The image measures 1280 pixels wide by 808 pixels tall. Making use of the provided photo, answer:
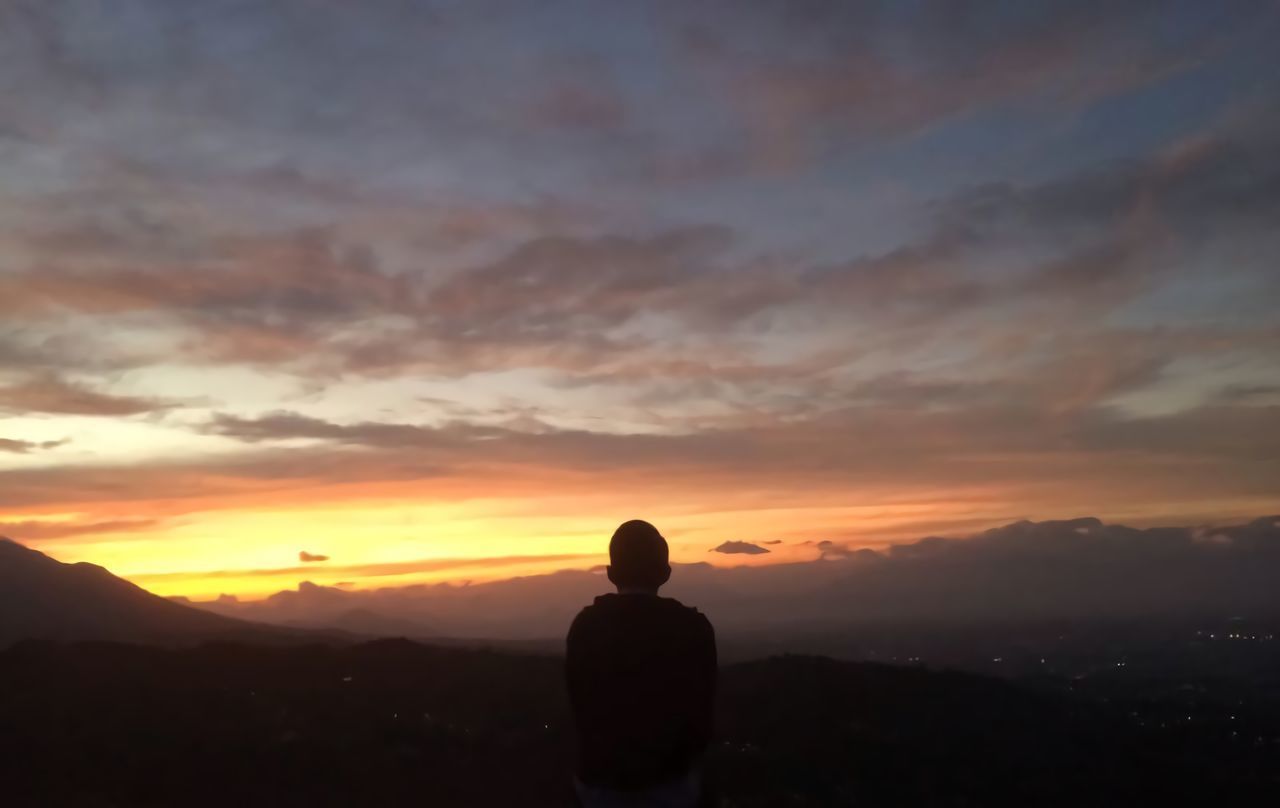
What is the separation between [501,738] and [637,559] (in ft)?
50.9

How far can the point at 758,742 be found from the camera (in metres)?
20.5

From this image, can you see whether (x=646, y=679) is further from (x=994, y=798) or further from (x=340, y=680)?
(x=340, y=680)

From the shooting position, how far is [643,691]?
230 inches

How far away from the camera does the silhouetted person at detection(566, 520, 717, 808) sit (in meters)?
5.75

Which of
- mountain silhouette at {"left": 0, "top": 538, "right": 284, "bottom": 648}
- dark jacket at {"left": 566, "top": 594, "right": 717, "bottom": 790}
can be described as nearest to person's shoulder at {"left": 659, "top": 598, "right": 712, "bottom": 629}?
dark jacket at {"left": 566, "top": 594, "right": 717, "bottom": 790}

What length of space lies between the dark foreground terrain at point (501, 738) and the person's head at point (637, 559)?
1096 centimetres

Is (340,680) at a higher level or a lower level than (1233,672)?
higher

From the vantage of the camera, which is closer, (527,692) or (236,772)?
(236,772)

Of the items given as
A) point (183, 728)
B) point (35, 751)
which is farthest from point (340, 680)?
point (35, 751)

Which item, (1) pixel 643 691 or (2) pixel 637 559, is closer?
(1) pixel 643 691

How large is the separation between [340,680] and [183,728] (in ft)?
→ 23.9

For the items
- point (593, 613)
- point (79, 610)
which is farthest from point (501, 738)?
point (79, 610)


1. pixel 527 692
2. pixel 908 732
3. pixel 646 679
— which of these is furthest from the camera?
pixel 527 692

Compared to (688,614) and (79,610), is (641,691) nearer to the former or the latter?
(688,614)
